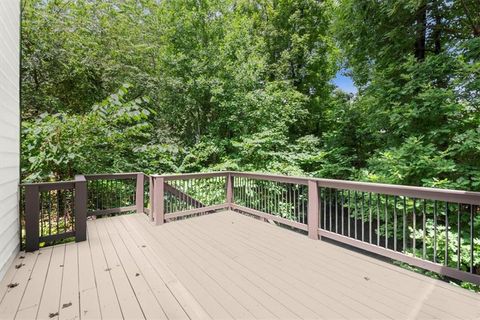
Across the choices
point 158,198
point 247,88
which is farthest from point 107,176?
point 247,88

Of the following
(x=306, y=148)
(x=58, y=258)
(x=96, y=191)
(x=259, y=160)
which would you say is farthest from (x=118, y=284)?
(x=306, y=148)

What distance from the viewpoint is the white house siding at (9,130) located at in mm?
2525

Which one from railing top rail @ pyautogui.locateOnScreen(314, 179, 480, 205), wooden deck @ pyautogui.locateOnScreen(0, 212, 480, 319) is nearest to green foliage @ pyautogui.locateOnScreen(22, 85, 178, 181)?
wooden deck @ pyautogui.locateOnScreen(0, 212, 480, 319)

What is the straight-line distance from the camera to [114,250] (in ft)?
10.4

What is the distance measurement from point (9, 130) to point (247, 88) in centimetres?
674

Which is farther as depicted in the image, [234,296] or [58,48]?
[58,48]

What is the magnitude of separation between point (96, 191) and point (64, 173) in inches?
37.0

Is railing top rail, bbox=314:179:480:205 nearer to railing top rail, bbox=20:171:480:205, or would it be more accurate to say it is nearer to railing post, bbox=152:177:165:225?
railing top rail, bbox=20:171:480:205

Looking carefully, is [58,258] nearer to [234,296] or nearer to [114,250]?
[114,250]

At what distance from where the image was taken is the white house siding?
99.4 inches

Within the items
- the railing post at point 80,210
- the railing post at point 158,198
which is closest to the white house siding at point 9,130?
the railing post at point 80,210

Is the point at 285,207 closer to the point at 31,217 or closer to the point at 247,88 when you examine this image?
the point at 31,217

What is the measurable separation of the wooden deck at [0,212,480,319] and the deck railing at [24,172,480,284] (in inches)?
9.7

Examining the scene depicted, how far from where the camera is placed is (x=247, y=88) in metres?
8.49
